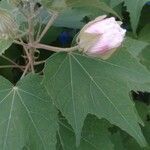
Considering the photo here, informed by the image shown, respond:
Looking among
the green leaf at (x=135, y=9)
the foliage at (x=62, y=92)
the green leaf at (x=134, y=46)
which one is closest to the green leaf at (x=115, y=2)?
the green leaf at (x=135, y=9)

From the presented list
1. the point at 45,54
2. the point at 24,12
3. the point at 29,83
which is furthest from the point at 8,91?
the point at 45,54

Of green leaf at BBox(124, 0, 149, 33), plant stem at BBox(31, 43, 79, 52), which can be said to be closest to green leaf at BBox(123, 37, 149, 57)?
green leaf at BBox(124, 0, 149, 33)

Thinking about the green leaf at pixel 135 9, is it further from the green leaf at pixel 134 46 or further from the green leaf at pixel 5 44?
the green leaf at pixel 5 44

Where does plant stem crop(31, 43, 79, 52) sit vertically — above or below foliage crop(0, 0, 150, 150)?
above

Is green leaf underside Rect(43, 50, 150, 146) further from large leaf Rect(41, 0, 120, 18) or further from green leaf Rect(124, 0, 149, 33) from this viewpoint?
green leaf Rect(124, 0, 149, 33)

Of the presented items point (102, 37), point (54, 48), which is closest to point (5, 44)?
point (54, 48)

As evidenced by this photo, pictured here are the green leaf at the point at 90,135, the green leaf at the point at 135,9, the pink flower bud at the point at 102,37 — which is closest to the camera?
the pink flower bud at the point at 102,37

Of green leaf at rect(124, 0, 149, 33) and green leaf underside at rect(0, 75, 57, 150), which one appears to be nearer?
green leaf underside at rect(0, 75, 57, 150)

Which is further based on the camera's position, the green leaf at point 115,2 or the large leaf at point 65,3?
the green leaf at point 115,2
